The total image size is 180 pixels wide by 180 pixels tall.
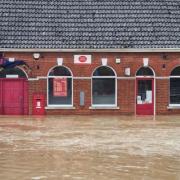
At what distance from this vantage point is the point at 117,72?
94.6ft

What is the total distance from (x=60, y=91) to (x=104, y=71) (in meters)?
2.46

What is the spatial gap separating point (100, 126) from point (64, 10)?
957 centimetres

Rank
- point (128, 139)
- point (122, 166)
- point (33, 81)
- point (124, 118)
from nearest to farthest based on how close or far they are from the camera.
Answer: point (122, 166), point (128, 139), point (124, 118), point (33, 81)

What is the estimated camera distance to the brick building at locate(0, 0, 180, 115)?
28.6 meters

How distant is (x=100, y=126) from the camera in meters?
22.6

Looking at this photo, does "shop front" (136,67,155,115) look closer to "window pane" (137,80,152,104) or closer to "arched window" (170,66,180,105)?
"window pane" (137,80,152,104)

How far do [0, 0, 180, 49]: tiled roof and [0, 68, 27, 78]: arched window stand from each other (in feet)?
4.04

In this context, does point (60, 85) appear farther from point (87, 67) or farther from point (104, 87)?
point (104, 87)

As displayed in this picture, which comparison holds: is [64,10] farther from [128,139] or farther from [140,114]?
[128,139]

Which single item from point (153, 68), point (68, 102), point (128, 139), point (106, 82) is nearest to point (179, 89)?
point (153, 68)

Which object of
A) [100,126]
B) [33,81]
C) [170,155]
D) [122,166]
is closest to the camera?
[122,166]

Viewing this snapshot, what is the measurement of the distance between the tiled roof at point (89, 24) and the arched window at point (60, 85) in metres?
1.29

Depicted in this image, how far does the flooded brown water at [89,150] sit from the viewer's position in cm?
1218

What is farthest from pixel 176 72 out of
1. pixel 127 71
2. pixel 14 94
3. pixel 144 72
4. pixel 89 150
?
pixel 89 150
